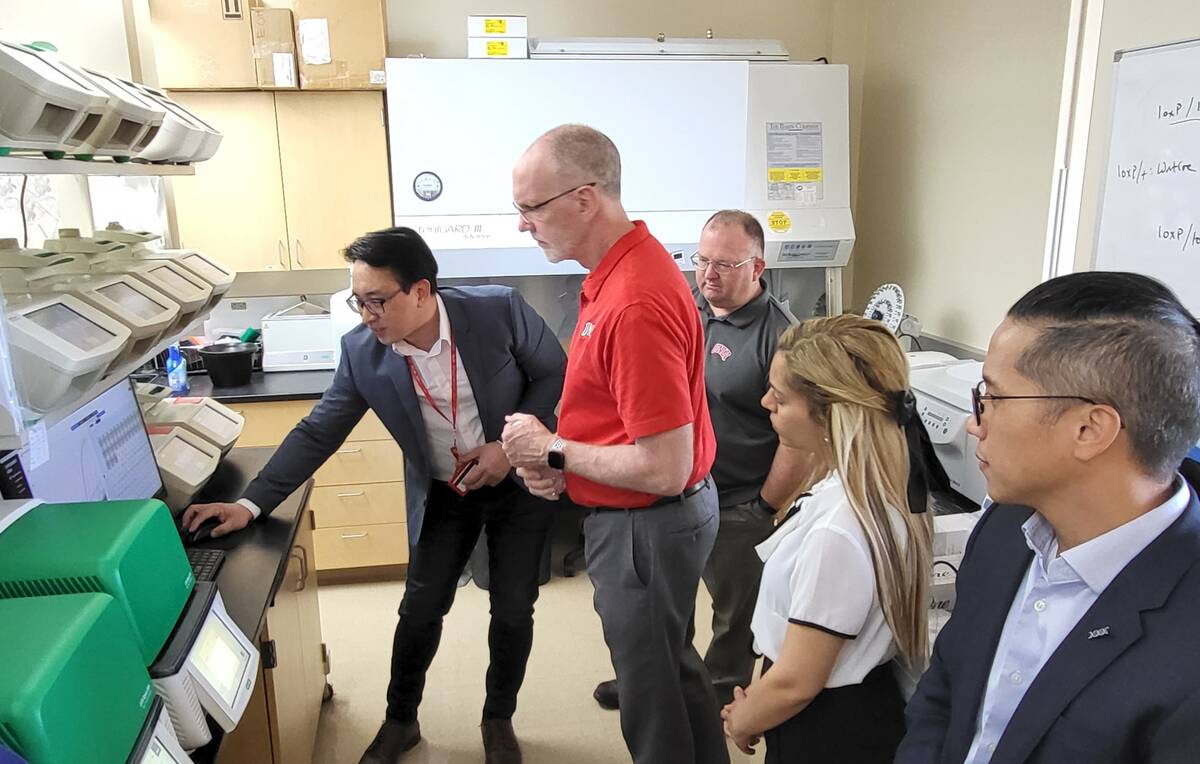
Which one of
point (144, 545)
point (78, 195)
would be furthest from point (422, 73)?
point (144, 545)

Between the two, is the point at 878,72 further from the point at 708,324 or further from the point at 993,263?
the point at 708,324

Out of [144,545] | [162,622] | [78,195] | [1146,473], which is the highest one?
[78,195]

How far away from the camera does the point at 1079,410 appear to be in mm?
868

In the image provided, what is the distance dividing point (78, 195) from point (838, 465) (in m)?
3.10

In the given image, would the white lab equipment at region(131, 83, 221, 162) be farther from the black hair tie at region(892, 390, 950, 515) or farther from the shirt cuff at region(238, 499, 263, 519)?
the black hair tie at region(892, 390, 950, 515)

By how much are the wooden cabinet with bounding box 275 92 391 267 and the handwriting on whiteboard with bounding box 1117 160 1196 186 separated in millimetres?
2460

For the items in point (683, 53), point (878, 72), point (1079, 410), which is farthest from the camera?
point (878, 72)

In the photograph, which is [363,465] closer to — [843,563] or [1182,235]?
[843,563]

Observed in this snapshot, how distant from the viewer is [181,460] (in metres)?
1.93

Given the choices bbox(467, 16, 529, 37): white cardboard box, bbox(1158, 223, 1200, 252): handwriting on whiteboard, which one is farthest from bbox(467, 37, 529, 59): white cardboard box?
bbox(1158, 223, 1200, 252): handwriting on whiteboard

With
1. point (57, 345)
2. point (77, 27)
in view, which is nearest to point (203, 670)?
point (57, 345)

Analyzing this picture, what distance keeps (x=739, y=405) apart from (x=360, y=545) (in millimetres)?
1748

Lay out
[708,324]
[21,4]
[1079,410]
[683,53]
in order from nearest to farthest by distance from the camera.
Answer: [1079,410] → [708,324] → [21,4] → [683,53]

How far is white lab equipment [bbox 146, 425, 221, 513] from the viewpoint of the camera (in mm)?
1858
